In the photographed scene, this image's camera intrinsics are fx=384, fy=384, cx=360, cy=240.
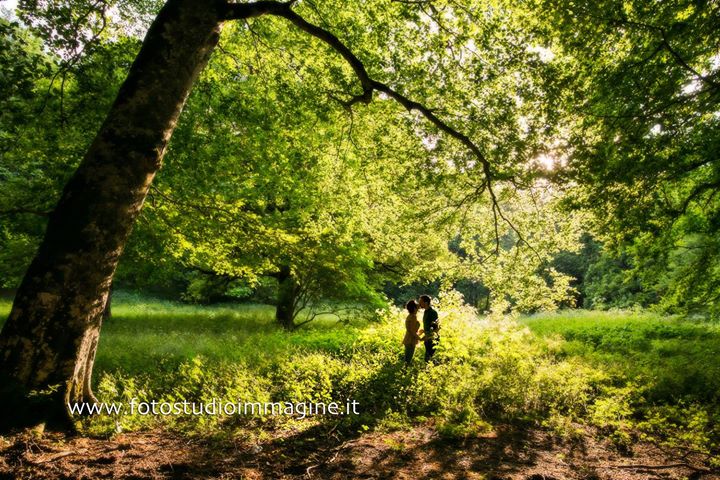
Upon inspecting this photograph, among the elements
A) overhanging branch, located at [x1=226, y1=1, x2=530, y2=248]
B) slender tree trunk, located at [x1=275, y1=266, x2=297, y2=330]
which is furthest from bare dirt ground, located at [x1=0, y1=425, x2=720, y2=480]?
slender tree trunk, located at [x1=275, y1=266, x2=297, y2=330]

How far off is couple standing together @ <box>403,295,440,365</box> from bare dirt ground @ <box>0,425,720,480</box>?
2.89 metres

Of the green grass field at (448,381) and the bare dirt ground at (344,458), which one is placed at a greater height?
the green grass field at (448,381)

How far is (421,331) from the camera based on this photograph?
8531 mm

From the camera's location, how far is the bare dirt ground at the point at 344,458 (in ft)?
10.7

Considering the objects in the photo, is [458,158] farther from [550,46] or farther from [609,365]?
[609,365]

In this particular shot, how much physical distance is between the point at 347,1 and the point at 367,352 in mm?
7432

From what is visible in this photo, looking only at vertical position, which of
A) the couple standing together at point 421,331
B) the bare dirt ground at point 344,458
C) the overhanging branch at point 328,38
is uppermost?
the overhanging branch at point 328,38

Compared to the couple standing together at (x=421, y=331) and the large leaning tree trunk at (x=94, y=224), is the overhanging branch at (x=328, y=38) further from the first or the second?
the couple standing together at (x=421, y=331)

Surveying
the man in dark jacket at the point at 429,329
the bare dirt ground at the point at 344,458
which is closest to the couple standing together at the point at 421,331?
the man in dark jacket at the point at 429,329

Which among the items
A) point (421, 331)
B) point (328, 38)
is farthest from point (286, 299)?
point (328, 38)

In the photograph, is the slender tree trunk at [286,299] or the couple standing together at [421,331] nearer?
the couple standing together at [421,331]

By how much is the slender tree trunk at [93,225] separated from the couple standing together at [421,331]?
569 cm

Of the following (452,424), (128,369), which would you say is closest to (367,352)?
(452,424)

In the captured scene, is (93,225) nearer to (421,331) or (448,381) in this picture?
(448,381)
